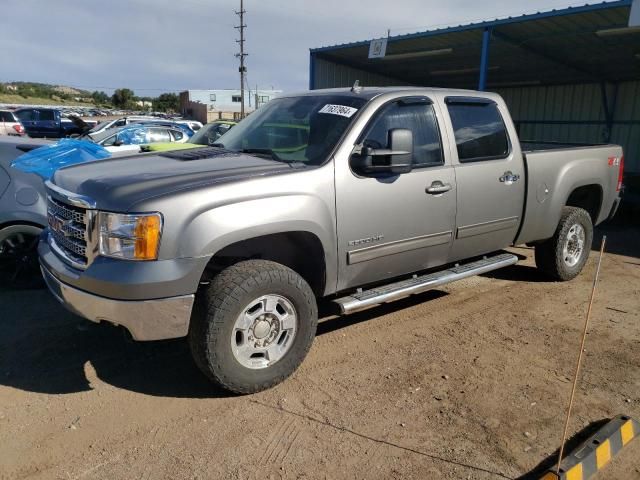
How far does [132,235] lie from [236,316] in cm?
77

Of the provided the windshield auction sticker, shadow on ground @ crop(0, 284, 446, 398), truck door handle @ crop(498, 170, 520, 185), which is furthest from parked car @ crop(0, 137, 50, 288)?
truck door handle @ crop(498, 170, 520, 185)

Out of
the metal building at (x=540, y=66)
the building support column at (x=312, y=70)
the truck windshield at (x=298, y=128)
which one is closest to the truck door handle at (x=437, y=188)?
the truck windshield at (x=298, y=128)

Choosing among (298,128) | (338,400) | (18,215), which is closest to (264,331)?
(338,400)

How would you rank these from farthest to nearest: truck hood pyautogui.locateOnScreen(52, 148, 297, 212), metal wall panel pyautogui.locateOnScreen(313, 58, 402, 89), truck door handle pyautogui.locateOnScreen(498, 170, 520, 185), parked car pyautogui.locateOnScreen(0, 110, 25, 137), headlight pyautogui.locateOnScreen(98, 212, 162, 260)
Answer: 1. parked car pyautogui.locateOnScreen(0, 110, 25, 137)
2. metal wall panel pyautogui.locateOnScreen(313, 58, 402, 89)
3. truck door handle pyautogui.locateOnScreen(498, 170, 520, 185)
4. truck hood pyautogui.locateOnScreen(52, 148, 297, 212)
5. headlight pyautogui.locateOnScreen(98, 212, 162, 260)

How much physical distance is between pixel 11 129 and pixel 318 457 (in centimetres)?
2221

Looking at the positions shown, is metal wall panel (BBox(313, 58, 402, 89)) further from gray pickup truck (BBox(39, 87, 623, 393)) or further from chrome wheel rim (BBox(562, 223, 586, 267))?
gray pickup truck (BBox(39, 87, 623, 393))

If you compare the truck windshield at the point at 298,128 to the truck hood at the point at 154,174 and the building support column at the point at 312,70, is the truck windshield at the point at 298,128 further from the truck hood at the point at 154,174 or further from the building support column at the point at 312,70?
the building support column at the point at 312,70

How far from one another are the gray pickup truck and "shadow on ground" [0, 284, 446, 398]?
400 millimetres

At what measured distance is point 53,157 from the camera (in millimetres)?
5625

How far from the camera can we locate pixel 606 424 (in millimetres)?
3176

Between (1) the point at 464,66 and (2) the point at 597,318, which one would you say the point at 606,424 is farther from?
(1) the point at 464,66

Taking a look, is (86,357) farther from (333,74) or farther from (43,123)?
(43,123)

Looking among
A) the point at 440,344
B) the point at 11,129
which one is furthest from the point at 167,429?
the point at 11,129

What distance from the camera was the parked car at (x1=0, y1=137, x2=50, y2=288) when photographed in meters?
5.18
